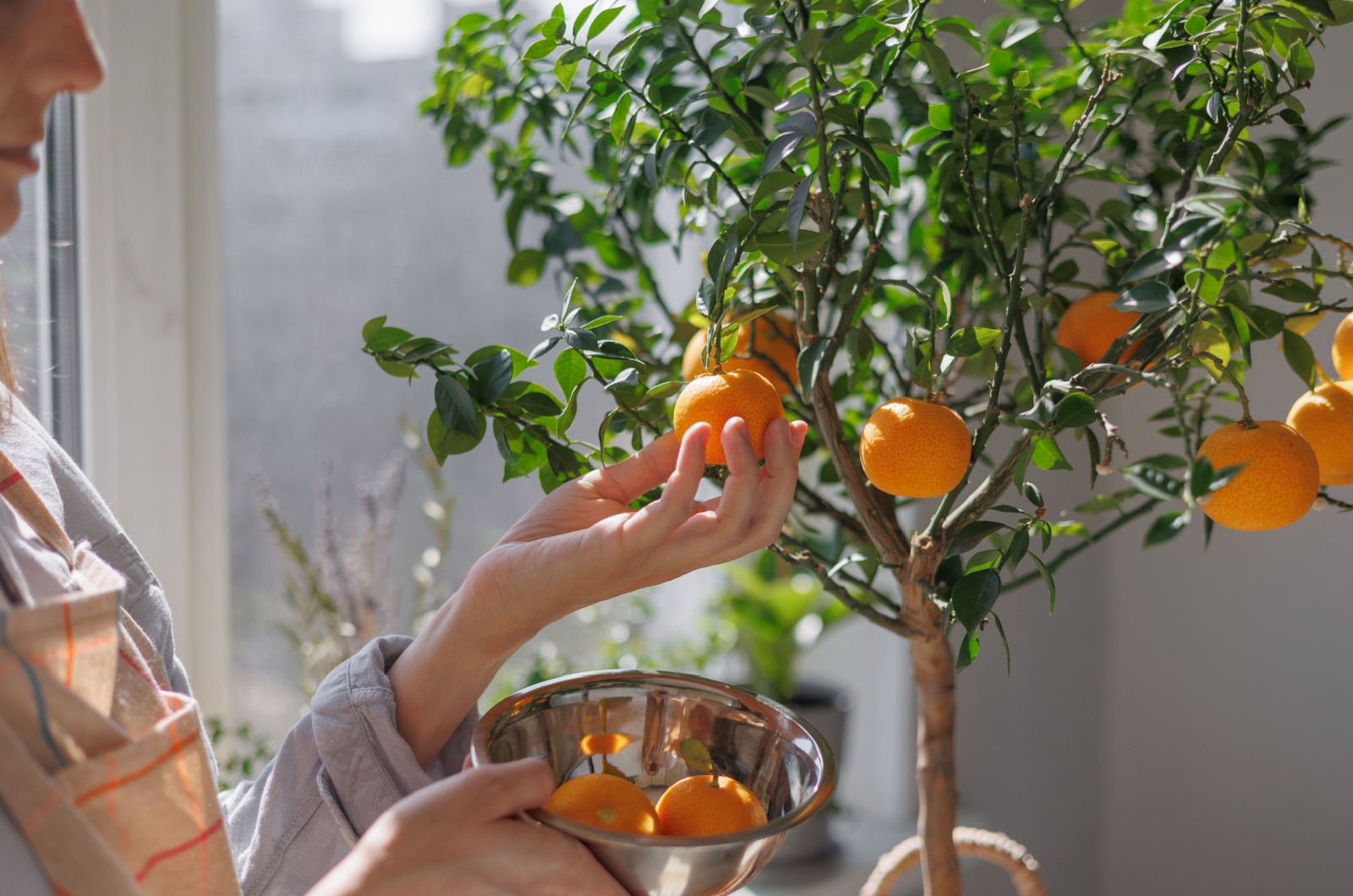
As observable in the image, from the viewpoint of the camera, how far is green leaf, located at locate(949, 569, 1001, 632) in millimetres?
521

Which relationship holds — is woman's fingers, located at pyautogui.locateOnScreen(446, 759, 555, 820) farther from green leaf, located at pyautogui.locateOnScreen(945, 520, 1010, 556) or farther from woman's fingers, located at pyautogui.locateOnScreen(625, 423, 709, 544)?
green leaf, located at pyautogui.locateOnScreen(945, 520, 1010, 556)

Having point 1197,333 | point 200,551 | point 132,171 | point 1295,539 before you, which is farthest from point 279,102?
point 1295,539

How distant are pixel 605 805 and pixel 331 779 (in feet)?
0.78

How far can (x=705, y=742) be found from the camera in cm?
64

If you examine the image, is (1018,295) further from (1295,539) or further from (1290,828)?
(1290,828)

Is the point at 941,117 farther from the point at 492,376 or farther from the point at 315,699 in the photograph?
the point at 315,699

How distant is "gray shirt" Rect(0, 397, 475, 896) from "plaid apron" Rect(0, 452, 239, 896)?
0.38ft

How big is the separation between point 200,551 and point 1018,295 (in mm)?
1061

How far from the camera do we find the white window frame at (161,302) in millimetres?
1112

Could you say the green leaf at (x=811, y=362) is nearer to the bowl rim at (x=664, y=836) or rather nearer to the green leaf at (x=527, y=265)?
the bowl rim at (x=664, y=836)

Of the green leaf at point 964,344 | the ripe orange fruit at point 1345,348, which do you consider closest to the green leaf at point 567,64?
the green leaf at point 964,344

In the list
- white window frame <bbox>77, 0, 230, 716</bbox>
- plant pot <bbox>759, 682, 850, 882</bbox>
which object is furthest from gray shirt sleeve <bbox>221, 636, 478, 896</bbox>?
plant pot <bbox>759, 682, 850, 882</bbox>

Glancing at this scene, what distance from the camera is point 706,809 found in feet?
1.80

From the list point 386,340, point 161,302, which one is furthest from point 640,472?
point 161,302
